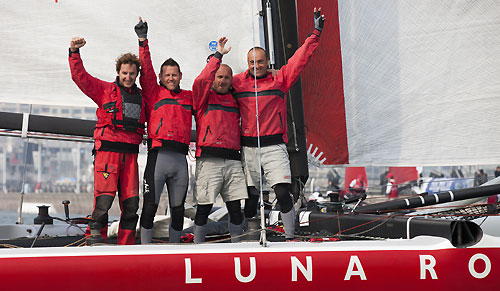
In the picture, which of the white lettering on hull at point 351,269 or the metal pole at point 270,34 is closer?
the white lettering on hull at point 351,269

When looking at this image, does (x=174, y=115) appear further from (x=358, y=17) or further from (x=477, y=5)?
(x=477, y=5)

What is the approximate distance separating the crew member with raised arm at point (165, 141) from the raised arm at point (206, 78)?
0.06m

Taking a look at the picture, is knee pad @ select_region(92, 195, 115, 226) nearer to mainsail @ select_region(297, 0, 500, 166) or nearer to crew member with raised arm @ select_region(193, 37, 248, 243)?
crew member with raised arm @ select_region(193, 37, 248, 243)

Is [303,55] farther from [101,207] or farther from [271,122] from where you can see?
[101,207]

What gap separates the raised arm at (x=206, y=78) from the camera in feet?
8.80

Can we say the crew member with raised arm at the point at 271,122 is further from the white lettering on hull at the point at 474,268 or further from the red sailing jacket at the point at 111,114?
the white lettering on hull at the point at 474,268

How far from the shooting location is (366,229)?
2725mm

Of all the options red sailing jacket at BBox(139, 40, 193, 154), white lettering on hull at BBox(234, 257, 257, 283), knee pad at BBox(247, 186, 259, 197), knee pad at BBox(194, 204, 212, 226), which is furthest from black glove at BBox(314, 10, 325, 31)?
white lettering on hull at BBox(234, 257, 257, 283)

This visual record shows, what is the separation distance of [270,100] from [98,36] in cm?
120

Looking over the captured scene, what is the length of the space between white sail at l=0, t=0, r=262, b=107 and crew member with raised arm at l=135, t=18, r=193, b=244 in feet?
2.23

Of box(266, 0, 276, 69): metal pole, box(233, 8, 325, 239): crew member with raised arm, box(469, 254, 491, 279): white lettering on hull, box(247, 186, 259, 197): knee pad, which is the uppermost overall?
box(266, 0, 276, 69): metal pole

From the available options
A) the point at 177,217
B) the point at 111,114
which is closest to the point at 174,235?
the point at 177,217

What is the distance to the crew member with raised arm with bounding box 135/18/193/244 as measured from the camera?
106 inches

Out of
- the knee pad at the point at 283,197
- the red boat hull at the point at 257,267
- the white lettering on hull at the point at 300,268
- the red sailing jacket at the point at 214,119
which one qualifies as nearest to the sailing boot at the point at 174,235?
the red sailing jacket at the point at 214,119
